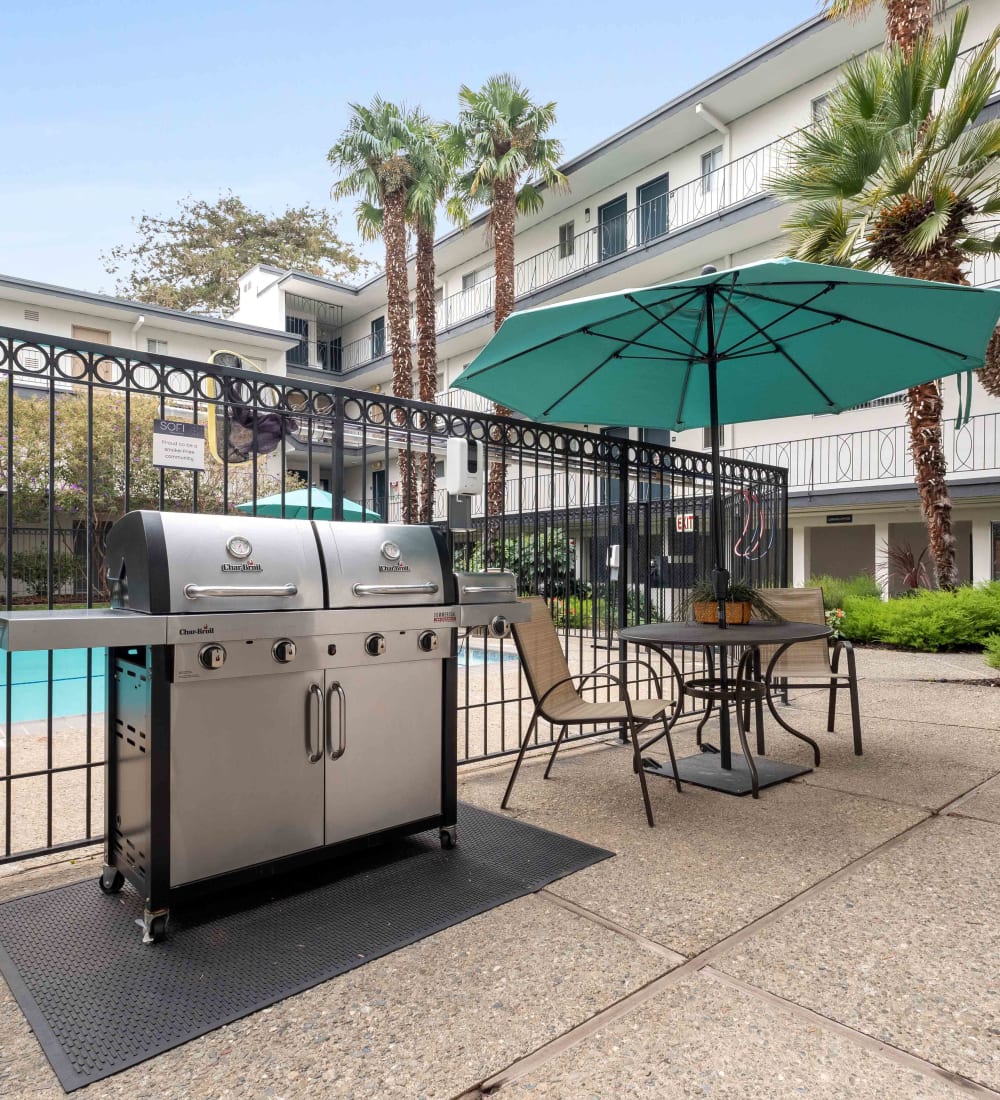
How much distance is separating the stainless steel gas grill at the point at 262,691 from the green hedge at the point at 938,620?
26.5ft

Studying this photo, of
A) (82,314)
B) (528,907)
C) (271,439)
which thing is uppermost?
(82,314)

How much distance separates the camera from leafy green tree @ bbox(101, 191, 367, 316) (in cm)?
2966

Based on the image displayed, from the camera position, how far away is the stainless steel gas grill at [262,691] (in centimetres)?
244

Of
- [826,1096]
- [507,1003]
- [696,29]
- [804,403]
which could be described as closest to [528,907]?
[507,1003]

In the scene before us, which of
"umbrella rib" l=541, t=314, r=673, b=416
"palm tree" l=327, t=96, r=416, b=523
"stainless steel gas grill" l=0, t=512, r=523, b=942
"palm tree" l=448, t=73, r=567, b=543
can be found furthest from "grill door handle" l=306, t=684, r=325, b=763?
"palm tree" l=327, t=96, r=416, b=523

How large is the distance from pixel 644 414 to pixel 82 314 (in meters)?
18.4

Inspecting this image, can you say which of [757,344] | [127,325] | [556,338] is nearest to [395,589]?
[556,338]

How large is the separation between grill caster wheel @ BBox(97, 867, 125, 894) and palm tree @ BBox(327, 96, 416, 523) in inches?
557

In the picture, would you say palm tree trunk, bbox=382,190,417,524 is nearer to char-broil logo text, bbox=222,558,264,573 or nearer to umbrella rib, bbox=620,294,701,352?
umbrella rib, bbox=620,294,701,352

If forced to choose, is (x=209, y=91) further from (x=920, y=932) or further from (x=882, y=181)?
(x=920, y=932)

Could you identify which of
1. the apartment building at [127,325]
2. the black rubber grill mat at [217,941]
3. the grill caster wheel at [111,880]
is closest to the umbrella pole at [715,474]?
the black rubber grill mat at [217,941]

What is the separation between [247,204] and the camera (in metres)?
30.5

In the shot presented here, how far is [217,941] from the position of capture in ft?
7.99

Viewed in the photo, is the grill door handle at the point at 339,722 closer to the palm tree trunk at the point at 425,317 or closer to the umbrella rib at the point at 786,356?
the umbrella rib at the point at 786,356
